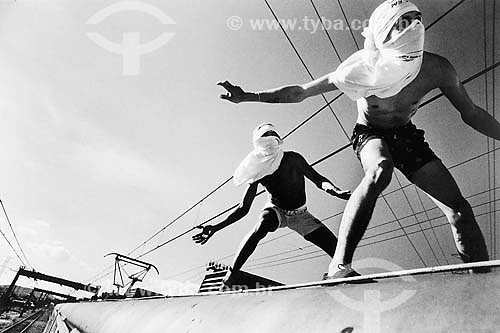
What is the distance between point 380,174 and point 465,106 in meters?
0.53

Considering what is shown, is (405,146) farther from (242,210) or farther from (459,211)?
(242,210)

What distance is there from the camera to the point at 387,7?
1.35 m

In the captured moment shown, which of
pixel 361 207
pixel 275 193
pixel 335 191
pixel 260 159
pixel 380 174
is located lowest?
pixel 361 207

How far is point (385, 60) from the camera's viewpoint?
130 cm

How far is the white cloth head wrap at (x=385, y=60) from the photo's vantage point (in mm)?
1288

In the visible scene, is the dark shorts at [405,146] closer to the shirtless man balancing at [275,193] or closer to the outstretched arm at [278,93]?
the outstretched arm at [278,93]

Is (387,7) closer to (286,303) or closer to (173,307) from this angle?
(286,303)

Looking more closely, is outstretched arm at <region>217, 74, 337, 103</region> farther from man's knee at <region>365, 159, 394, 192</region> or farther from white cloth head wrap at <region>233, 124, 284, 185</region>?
white cloth head wrap at <region>233, 124, 284, 185</region>

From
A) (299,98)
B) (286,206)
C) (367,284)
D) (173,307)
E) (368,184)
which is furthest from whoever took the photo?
(286,206)

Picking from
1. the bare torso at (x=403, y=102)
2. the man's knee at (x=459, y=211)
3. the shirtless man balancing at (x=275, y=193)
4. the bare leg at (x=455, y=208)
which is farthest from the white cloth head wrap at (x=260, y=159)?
the man's knee at (x=459, y=211)

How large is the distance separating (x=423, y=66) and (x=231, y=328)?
129 centimetres

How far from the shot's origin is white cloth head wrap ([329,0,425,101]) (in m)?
1.29

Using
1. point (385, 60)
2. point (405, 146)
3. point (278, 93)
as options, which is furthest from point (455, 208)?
point (278, 93)

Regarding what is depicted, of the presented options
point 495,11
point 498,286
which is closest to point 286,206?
point 495,11
